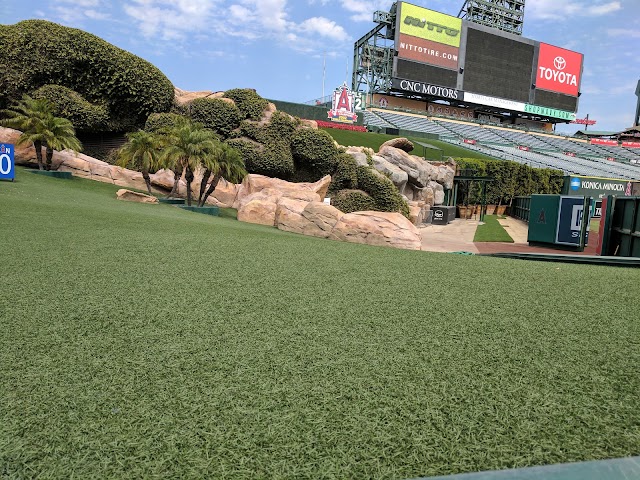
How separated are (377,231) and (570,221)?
822 centimetres

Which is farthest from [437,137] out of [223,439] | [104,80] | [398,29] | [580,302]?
[223,439]

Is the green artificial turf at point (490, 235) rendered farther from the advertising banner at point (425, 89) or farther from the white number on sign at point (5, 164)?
the advertising banner at point (425, 89)

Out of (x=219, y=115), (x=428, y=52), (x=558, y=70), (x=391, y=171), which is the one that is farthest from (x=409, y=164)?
(x=558, y=70)

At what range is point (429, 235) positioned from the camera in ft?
63.4

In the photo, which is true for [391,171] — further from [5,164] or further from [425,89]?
[425,89]

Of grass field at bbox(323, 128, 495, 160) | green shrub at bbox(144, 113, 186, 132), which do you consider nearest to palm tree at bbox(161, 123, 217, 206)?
green shrub at bbox(144, 113, 186, 132)

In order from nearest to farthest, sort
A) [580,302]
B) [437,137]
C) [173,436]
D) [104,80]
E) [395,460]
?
1. [395,460]
2. [173,436]
3. [580,302]
4. [104,80]
5. [437,137]

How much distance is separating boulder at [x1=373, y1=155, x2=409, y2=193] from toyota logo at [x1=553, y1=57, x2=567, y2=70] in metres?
52.2

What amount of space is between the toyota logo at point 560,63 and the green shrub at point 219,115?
58.1 m

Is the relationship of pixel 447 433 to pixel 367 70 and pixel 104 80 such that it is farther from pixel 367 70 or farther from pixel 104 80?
pixel 367 70

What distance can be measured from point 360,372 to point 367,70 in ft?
195

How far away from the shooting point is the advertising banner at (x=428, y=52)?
167ft

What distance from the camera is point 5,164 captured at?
13055mm

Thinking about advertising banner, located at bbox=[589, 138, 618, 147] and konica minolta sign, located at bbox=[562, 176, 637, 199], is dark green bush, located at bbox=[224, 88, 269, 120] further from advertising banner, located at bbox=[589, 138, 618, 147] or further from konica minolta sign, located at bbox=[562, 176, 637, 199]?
advertising banner, located at bbox=[589, 138, 618, 147]
